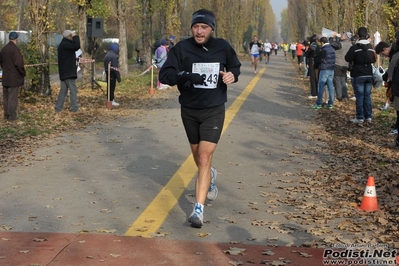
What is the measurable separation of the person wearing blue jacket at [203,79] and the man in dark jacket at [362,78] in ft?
30.0

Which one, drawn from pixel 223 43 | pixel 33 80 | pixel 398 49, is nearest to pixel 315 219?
pixel 223 43

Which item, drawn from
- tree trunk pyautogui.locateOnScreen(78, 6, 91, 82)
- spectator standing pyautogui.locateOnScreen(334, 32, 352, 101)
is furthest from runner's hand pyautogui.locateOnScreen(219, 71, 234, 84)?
tree trunk pyautogui.locateOnScreen(78, 6, 91, 82)

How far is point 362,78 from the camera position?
1630cm

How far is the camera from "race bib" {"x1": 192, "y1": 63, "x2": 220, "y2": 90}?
7.53 meters

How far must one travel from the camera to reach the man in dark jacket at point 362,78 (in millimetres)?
16234

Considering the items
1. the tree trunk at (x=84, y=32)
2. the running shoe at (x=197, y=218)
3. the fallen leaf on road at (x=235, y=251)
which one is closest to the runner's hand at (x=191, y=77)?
the running shoe at (x=197, y=218)

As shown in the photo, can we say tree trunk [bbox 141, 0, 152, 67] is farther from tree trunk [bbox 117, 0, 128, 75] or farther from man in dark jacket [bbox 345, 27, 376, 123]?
man in dark jacket [bbox 345, 27, 376, 123]

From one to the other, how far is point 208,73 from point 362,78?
31.1 feet

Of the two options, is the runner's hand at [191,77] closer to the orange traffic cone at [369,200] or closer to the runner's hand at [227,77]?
the runner's hand at [227,77]

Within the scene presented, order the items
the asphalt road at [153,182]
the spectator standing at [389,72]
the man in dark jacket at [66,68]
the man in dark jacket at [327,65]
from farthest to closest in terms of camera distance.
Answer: the man in dark jacket at [327,65] < the man in dark jacket at [66,68] < the spectator standing at [389,72] < the asphalt road at [153,182]

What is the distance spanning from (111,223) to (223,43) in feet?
7.30

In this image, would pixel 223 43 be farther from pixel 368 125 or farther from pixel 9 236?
pixel 368 125

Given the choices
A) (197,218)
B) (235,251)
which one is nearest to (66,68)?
(197,218)

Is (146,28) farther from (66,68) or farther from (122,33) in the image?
(66,68)
